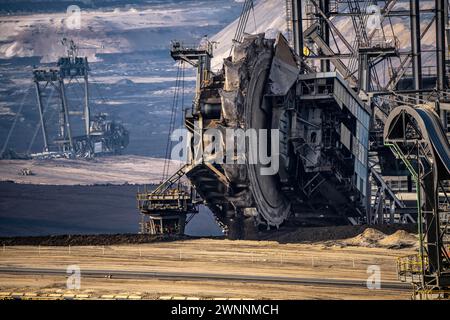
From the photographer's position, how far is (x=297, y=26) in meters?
87.9

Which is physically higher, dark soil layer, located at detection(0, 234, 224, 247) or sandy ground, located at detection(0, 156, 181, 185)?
sandy ground, located at detection(0, 156, 181, 185)

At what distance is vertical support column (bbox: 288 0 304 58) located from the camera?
8756cm

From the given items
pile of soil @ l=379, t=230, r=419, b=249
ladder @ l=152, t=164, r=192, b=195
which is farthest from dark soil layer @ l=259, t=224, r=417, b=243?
ladder @ l=152, t=164, r=192, b=195

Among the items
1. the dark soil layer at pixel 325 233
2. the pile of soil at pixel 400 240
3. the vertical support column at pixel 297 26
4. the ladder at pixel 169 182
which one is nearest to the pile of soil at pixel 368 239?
the pile of soil at pixel 400 240

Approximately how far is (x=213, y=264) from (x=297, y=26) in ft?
86.8

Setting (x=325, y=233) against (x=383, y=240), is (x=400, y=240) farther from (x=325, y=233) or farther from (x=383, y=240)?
(x=325, y=233)

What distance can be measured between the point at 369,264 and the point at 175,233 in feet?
69.5

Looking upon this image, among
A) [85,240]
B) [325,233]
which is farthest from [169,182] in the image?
[325,233]

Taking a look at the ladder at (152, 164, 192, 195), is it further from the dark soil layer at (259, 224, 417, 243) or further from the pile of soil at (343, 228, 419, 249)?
the pile of soil at (343, 228, 419, 249)

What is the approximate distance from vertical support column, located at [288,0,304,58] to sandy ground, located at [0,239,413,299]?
17.6 m

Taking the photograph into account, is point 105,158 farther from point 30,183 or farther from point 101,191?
point 101,191
